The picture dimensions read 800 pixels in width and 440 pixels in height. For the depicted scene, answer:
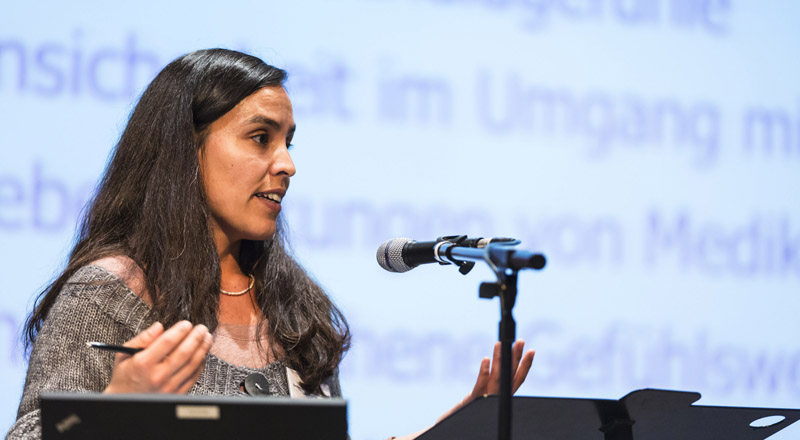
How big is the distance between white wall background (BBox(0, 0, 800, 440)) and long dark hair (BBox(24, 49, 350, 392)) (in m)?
0.63

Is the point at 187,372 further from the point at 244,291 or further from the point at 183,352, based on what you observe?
the point at 244,291

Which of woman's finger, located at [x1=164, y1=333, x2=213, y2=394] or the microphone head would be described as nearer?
woman's finger, located at [x1=164, y1=333, x2=213, y2=394]

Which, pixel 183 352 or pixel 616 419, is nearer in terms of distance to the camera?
pixel 183 352

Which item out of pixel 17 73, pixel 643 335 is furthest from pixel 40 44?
pixel 643 335

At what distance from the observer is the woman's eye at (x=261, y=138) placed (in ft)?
6.72

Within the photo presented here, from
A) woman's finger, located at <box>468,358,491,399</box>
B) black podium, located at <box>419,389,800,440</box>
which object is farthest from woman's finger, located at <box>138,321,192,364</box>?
woman's finger, located at <box>468,358,491,399</box>

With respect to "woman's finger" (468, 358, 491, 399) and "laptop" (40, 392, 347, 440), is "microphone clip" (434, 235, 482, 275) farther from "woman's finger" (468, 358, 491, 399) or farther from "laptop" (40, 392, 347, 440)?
"laptop" (40, 392, 347, 440)

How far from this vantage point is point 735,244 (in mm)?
3400

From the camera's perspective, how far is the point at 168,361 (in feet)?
4.15

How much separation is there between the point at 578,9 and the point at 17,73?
195 centimetres

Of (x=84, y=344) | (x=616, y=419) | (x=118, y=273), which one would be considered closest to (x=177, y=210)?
(x=118, y=273)

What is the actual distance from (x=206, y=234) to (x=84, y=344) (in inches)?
15.8

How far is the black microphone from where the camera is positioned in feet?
5.01

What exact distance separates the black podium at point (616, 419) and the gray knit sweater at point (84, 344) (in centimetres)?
63
